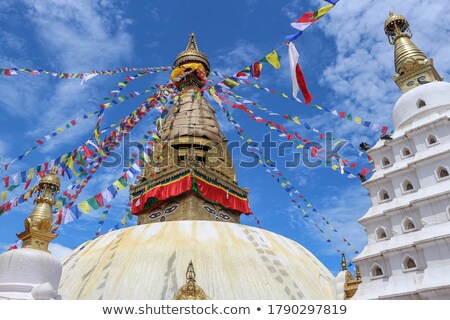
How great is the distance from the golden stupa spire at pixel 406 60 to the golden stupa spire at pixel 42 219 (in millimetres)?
14209

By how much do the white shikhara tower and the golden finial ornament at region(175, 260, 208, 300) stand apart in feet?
16.8

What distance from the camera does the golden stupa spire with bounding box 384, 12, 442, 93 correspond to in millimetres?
13383

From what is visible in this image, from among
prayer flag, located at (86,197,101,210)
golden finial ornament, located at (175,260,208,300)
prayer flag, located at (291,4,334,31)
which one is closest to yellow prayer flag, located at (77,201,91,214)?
prayer flag, located at (86,197,101,210)

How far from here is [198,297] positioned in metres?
12.2

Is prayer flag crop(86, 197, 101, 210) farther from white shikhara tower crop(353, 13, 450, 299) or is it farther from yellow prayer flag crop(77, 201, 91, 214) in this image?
white shikhara tower crop(353, 13, 450, 299)

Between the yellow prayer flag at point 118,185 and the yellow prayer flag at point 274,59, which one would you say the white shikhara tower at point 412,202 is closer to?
→ the yellow prayer flag at point 274,59

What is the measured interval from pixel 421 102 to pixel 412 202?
13.3ft

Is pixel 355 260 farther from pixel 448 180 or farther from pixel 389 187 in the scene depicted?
pixel 448 180

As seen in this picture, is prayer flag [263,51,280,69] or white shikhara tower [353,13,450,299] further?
prayer flag [263,51,280,69]

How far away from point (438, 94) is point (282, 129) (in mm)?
5580

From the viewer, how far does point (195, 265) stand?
1380 centimetres

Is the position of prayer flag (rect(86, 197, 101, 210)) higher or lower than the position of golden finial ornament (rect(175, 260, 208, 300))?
higher

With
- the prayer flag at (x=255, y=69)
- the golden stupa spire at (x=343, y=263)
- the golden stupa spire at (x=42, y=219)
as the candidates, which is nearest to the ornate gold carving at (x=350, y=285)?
the golden stupa spire at (x=343, y=263)

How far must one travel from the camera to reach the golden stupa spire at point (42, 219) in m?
12.6
